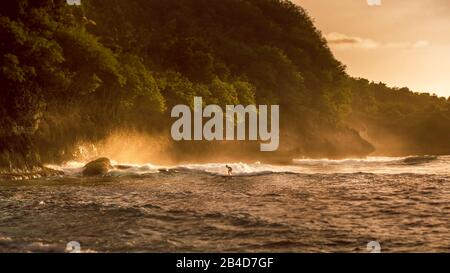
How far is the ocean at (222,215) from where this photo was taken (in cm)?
1377

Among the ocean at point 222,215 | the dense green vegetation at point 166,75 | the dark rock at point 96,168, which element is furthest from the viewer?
the dark rock at point 96,168

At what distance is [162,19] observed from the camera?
7550 cm

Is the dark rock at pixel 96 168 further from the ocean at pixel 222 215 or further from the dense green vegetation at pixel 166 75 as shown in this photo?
the dense green vegetation at pixel 166 75

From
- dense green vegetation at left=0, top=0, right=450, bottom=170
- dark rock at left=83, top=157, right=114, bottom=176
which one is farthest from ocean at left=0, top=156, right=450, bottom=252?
dense green vegetation at left=0, top=0, right=450, bottom=170

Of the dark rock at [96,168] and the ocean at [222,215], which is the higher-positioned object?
the dark rock at [96,168]

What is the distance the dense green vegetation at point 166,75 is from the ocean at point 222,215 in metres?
8.32

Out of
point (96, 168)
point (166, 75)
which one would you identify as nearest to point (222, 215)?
point (96, 168)

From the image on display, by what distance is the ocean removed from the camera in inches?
542

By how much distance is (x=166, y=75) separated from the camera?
54594 mm

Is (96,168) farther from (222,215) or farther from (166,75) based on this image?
(166,75)

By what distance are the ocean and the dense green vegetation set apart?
8324mm

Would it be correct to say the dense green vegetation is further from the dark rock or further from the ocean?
the ocean

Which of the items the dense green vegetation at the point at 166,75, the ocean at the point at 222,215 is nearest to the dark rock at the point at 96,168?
the ocean at the point at 222,215

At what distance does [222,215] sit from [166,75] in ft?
125
